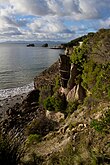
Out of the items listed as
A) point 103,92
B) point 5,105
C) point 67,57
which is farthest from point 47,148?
point 5,105

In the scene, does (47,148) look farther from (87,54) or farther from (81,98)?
(87,54)

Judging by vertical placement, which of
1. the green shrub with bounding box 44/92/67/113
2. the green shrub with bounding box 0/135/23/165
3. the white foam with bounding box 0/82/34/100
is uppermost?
the green shrub with bounding box 0/135/23/165

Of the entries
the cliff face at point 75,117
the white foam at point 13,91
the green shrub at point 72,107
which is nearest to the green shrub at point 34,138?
the cliff face at point 75,117

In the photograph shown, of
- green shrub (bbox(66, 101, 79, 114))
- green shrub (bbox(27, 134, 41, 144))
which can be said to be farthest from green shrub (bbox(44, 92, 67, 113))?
green shrub (bbox(27, 134, 41, 144))

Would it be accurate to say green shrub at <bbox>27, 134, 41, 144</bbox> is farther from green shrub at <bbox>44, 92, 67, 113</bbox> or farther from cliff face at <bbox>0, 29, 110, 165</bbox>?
green shrub at <bbox>44, 92, 67, 113</bbox>

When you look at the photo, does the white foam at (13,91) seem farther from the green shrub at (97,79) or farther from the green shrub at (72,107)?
the green shrub at (97,79)

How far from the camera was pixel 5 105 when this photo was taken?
34.5m

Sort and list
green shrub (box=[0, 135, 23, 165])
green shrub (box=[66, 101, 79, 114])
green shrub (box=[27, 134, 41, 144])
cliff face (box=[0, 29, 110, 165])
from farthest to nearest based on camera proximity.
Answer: green shrub (box=[66, 101, 79, 114])
green shrub (box=[27, 134, 41, 144])
cliff face (box=[0, 29, 110, 165])
green shrub (box=[0, 135, 23, 165])

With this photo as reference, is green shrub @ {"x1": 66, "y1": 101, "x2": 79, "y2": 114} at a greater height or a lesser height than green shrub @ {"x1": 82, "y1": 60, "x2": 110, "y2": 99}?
lesser

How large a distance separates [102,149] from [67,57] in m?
14.8

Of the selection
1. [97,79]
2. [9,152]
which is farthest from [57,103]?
[9,152]

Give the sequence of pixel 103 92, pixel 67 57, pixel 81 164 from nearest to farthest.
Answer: pixel 81 164, pixel 103 92, pixel 67 57

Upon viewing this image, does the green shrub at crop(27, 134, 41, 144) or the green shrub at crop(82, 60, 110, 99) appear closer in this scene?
the green shrub at crop(82, 60, 110, 99)

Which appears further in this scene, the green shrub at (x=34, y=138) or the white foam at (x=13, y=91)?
the white foam at (x=13, y=91)
